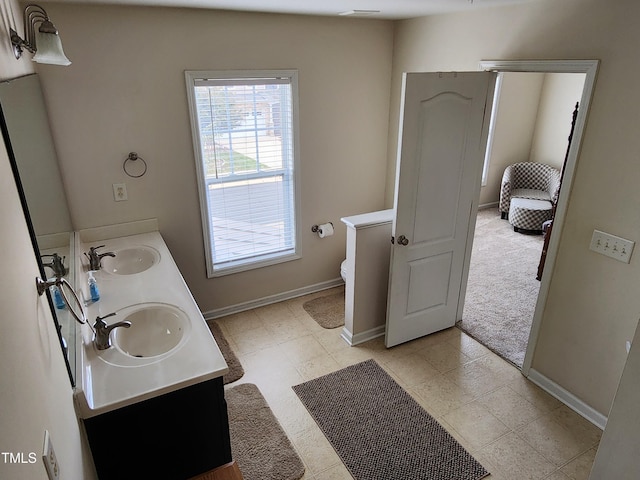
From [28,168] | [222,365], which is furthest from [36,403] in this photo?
[28,168]

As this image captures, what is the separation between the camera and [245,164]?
3.24 metres

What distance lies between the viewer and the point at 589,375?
2.43 metres

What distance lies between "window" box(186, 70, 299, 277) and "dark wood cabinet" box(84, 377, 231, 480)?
1708 mm

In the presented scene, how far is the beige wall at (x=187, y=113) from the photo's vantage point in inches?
101

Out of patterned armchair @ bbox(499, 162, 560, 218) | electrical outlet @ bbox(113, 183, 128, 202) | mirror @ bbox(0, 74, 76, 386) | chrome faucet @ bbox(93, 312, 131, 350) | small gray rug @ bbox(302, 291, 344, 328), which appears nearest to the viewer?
mirror @ bbox(0, 74, 76, 386)

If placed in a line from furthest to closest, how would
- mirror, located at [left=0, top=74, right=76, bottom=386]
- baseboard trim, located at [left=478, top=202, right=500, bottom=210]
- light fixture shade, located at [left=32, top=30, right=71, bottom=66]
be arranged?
baseboard trim, located at [left=478, top=202, right=500, bottom=210]
light fixture shade, located at [left=32, top=30, right=71, bottom=66]
mirror, located at [left=0, top=74, right=76, bottom=386]

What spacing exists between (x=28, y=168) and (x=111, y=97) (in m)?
1.27

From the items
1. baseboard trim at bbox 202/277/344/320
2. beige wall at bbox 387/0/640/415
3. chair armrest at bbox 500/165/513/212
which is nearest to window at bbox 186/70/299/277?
baseboard trim at bbox 202/277/344/320

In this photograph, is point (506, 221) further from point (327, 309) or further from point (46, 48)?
point (46, 48)

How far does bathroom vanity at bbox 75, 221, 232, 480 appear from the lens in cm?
157

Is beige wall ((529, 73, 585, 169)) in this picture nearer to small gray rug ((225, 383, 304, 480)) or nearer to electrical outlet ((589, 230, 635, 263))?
electrical outlet ((589, 230, 635, 263))

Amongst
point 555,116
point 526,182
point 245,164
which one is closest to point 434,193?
point 245,164

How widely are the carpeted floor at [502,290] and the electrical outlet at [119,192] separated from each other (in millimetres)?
2736

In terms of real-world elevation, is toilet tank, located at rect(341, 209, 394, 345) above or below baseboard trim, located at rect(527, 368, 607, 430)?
above
